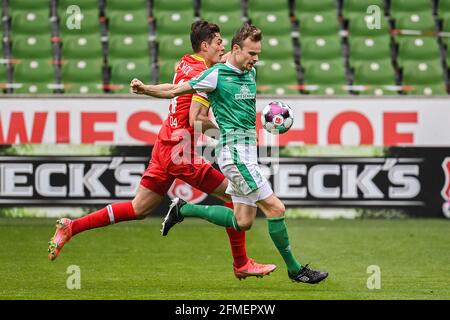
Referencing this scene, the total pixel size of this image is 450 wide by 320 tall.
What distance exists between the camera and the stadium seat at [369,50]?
15719 millimetres

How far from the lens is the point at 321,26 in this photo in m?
16.1

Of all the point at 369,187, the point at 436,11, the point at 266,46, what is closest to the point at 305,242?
the point at 369,187

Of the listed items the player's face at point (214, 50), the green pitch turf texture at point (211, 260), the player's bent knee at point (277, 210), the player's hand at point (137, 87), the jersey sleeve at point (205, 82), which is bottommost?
the green pitch turf texture at point (211, 260)

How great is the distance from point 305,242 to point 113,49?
508 centimetres

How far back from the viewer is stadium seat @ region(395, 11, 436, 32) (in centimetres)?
1625

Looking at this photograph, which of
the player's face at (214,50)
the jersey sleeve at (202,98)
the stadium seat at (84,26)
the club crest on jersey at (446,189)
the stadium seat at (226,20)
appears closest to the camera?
the jersey sleeve at (202,98)

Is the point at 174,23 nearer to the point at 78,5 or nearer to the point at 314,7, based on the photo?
the point at 78,5

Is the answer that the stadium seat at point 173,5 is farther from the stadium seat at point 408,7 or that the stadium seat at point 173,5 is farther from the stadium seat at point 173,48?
the stadium seat at point 408,7

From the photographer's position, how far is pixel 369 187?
13.8 m

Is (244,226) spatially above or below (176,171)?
below

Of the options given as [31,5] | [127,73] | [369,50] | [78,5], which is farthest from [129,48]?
[369,50]

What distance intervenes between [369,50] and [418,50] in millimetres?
744

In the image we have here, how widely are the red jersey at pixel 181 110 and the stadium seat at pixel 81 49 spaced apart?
253 inches

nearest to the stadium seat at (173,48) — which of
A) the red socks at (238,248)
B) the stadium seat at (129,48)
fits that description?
the stadium seat at (129,48)
